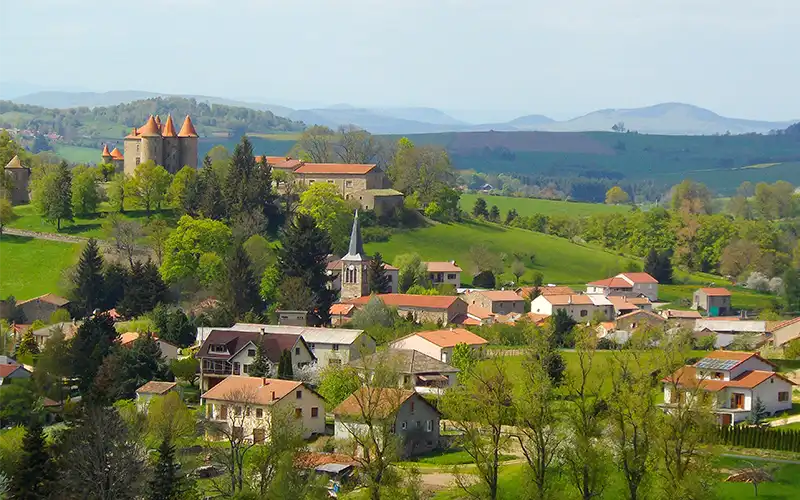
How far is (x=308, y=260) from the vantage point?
80562mm

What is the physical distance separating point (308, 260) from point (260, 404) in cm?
2915

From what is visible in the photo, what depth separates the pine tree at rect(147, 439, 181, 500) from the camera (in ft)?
126

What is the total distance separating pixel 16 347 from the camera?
219ft

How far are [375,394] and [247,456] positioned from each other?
4.36 meters

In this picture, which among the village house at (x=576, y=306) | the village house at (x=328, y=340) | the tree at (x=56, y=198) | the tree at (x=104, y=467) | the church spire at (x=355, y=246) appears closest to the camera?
the tree at (x=104, y=467)

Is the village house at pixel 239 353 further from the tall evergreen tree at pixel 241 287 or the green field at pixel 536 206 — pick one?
the green field at pixel 536 206

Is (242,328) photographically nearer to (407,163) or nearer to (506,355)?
(506,355)

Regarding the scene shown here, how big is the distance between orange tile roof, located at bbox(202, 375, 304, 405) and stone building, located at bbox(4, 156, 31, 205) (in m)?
52.0

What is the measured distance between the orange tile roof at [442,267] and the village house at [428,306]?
31.4ft

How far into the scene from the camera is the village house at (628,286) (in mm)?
89688

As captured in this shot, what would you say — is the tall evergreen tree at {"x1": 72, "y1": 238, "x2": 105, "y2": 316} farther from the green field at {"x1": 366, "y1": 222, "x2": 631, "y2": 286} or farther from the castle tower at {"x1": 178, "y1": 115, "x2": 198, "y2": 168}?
the castle tower at {"x1": 178, "y1": 115, "x2": 198, "y2": 168}

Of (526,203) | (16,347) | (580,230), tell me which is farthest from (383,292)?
(526,203)

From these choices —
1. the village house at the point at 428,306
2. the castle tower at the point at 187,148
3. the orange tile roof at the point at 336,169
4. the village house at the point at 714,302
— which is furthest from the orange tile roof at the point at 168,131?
the village house at the point at 714,302

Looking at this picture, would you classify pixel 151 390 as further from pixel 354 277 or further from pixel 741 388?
pixel 354 277
